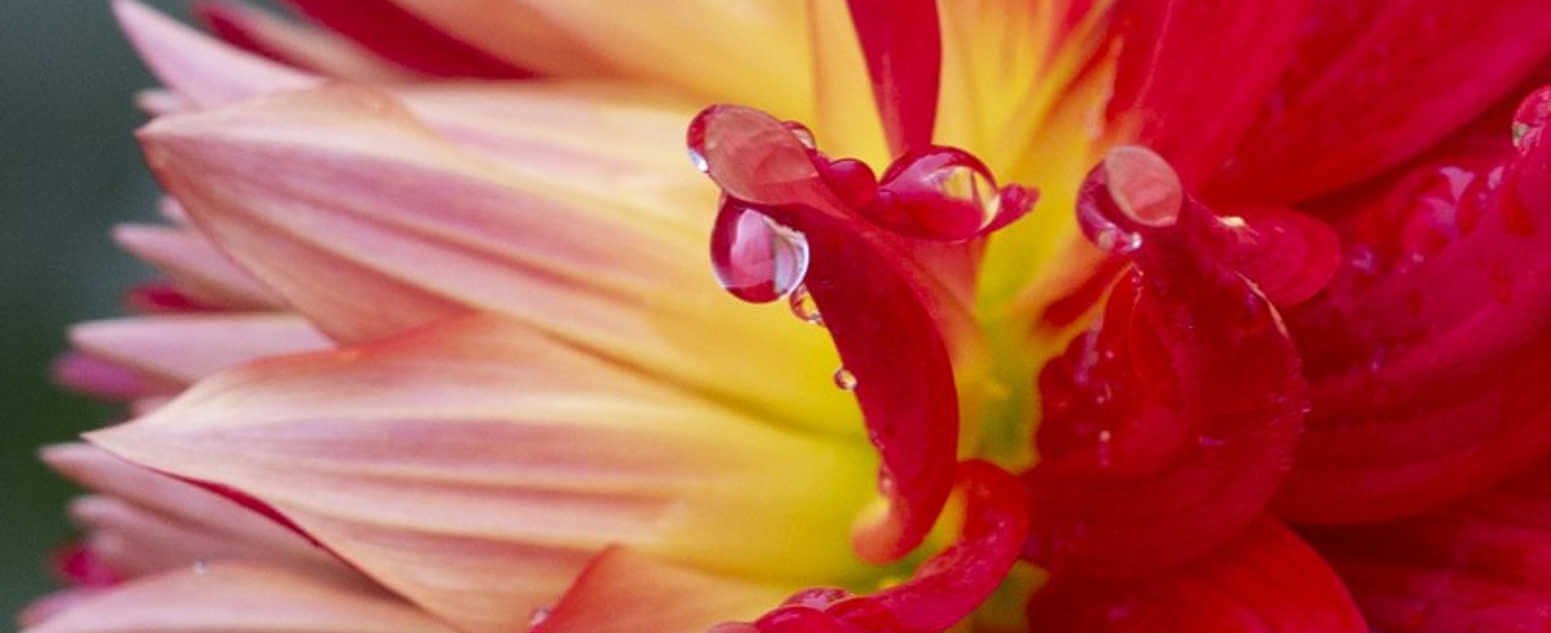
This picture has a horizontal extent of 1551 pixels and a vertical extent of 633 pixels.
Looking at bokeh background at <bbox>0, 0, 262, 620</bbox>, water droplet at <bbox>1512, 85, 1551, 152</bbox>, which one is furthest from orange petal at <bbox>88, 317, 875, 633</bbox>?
bokeh background at <bbox>0, 0, 262, 620</bbox>

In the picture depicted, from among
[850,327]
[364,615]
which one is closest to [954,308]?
[850,327]

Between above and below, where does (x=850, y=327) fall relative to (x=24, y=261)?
above

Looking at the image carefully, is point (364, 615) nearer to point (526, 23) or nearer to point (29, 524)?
point (526, 23)

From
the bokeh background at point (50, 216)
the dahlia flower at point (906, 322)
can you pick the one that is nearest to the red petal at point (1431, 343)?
the dahlia flower at point (906, 322)

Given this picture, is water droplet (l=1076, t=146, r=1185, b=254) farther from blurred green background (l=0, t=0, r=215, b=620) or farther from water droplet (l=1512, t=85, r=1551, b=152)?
blurred green background (l=0, t=0, r=215, b=620)

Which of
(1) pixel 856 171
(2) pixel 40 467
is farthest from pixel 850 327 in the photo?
(2) pixel 40 467

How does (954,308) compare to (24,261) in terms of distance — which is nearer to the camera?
(954,308)

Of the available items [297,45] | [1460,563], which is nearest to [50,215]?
[297,45]
